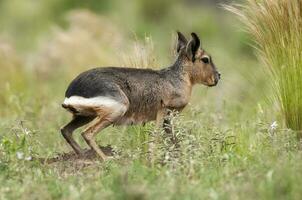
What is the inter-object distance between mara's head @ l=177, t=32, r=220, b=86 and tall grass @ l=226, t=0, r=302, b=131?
37.5 inches

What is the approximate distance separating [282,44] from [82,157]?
8.09 feet

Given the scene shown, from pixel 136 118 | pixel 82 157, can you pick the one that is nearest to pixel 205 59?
pixel 136 118

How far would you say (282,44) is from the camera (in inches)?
402

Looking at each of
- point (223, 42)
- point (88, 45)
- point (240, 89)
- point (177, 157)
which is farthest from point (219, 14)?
point (177, 157)

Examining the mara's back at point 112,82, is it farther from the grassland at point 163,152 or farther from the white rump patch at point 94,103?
the grassland at point 163,152

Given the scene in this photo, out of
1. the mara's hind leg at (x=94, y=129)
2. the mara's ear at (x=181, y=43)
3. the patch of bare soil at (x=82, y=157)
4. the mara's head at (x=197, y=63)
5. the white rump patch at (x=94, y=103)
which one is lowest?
the patch of bare soil at (x=82, y=157)

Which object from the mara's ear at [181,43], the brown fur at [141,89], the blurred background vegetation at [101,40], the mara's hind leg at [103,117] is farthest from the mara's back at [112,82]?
the blurred background vegetation at [101,40]

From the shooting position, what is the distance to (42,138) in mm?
11898

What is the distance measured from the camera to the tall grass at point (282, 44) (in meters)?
10.2

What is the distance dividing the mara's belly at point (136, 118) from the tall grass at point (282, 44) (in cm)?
139

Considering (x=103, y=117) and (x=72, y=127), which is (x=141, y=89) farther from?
(x=72, y=127)

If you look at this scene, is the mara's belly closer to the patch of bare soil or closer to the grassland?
the grassland

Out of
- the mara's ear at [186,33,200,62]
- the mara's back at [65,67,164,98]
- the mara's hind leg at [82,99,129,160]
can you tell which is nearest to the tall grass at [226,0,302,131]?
the mara's ear at [186,33,200,62]

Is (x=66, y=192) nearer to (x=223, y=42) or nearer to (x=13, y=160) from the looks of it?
(x=13, y=160)
